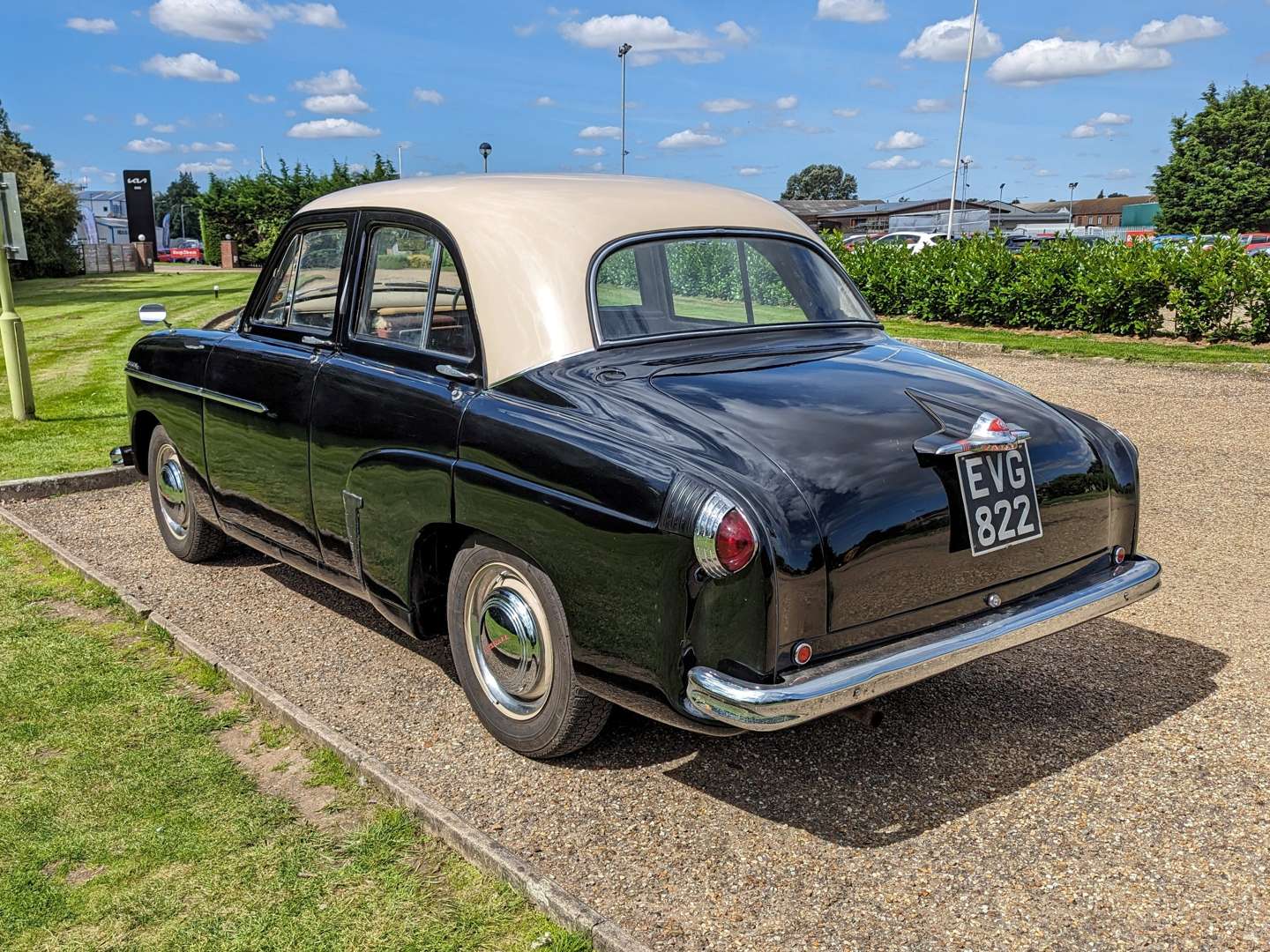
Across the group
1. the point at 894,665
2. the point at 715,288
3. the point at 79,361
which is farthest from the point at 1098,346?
the point at 79,361

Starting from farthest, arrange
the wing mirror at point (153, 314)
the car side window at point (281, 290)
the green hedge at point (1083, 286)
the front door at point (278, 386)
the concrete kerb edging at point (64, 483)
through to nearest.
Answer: the green hedge at point (1083, 286) < the concrete kerb edging at point (64, 483) < the wing mirror at point (153, 314) < the car side window at point (281, 290) < the front door at point (278, 386)

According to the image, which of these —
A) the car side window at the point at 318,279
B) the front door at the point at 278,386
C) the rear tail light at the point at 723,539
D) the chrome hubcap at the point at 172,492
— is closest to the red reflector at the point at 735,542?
the rear tail light at the point at 723,539

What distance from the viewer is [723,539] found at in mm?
2822

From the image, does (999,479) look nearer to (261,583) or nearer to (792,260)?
(792,260)

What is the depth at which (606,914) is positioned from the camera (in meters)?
2.83

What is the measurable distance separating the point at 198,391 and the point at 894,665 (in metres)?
3.58

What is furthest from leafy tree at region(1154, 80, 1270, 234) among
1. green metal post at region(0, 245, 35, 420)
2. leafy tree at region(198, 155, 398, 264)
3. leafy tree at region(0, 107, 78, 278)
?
green metal post at region(0, 245, 35, 420)

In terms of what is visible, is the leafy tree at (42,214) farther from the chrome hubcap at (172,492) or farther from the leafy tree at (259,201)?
the chrome hubcap at (172,492)

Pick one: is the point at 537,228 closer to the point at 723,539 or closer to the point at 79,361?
the point at 723,539

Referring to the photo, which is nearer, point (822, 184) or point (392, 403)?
point (392, 403)

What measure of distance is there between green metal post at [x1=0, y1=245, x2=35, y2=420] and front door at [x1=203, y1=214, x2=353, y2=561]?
5.19 metres

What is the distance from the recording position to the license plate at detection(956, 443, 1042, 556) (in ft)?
10.6

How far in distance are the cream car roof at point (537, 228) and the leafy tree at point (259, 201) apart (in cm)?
3704

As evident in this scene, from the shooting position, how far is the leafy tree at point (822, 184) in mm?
165875
